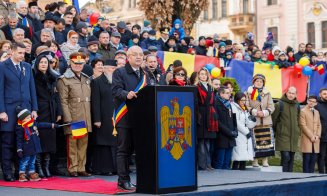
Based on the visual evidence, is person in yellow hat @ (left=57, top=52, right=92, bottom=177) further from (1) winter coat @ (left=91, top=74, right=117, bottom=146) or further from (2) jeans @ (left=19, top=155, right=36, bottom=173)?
(2) jeans @ (left=19, top=155, right=36, bottom=173)

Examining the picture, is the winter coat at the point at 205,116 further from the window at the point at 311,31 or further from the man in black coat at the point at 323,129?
the window at the point at 311,31

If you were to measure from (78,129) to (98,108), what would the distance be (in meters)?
0.61

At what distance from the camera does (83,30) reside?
54.9 feet

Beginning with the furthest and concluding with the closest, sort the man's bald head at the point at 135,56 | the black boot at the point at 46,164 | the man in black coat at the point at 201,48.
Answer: the man in black coat at the point at 201,48
the black boot at the point at 46,164
the man's bald head at the point at 135,56

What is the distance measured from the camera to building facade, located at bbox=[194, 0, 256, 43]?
2662 inches

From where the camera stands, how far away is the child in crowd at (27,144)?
11.9 meters

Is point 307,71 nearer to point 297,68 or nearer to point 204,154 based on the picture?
point 297,68

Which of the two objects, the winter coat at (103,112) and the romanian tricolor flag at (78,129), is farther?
the winter coat at (103,112)

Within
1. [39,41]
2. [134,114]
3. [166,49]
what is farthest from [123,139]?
[166,49]

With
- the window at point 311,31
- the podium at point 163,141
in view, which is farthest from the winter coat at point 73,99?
the window at point 311,31

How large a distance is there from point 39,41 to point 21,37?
153cm

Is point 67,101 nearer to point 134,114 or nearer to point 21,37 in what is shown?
point 21,37

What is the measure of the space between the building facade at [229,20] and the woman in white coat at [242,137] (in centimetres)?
5050

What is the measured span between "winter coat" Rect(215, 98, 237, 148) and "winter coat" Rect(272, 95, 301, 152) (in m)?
1.54
